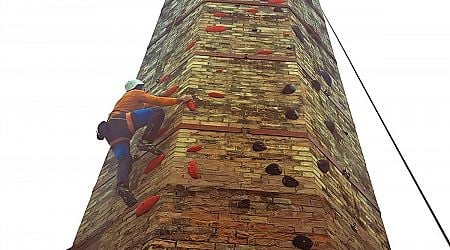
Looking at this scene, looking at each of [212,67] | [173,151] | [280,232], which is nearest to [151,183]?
[173,151]

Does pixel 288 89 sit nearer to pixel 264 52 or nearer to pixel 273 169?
pixel 264 52

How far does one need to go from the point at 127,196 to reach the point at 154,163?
1.63ft

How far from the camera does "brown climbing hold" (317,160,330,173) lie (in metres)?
6.10

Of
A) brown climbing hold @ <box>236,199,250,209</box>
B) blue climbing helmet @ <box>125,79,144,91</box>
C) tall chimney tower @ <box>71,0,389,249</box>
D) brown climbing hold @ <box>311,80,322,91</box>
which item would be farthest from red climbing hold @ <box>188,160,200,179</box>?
brown climbing hold @ <box>311,80,322,91</box>

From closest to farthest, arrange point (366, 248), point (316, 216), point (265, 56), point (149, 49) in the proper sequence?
point (316, 216) → point (366, 248) → point (265, 56) → point (149, 49)

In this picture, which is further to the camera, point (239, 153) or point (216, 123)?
point (216, 123)

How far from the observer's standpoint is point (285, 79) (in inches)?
283

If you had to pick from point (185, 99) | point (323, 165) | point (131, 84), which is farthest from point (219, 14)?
point (323, 165)

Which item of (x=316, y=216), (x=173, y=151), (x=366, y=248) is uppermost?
(x=173, y=151)

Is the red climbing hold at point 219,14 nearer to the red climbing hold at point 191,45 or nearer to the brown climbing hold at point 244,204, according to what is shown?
the red climbing hold at point 191,45

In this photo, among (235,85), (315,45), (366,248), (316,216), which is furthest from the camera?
(315,45)

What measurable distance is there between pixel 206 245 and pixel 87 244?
1.93 m

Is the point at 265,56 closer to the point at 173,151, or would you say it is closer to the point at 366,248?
the point at 173,151

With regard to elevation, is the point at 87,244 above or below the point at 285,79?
below
